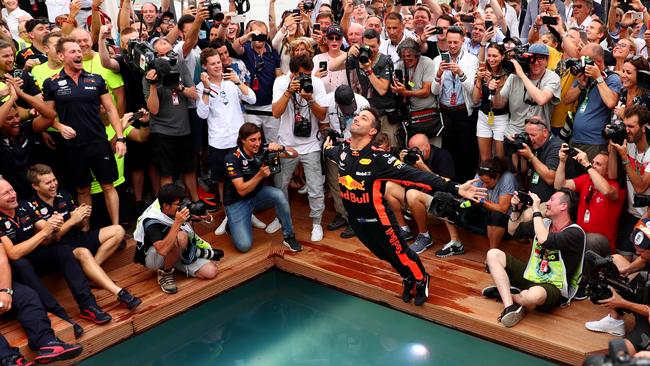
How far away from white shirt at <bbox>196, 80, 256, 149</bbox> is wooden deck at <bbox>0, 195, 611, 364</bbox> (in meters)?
0.92

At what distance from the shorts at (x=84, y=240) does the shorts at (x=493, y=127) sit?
3.17 meters

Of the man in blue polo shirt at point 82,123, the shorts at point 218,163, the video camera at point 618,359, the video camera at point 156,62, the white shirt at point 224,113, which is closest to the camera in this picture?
the video camera at point 618,359

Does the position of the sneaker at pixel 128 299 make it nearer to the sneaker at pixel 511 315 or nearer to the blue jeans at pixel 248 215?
the blue jeans at pixel 248 215

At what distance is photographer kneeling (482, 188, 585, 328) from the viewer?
4.46 m

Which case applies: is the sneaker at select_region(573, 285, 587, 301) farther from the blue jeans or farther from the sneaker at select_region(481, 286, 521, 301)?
the blue jeans

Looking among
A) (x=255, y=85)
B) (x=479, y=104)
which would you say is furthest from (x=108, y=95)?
(x=479, y=104)

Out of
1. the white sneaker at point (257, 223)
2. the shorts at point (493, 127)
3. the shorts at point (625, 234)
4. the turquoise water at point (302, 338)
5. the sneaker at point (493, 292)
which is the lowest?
the turquoise water at point (302, 338)

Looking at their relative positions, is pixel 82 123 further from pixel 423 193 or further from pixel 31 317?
pixel 423 193

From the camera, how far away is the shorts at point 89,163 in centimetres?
535

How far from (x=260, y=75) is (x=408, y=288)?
2522 millimetres

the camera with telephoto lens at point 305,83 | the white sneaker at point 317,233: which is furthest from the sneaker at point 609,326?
the camera with telephoto lens at point 305,83

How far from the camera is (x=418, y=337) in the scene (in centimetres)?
479

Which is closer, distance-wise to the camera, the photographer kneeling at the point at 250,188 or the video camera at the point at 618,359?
the video camera at the point at 618,359

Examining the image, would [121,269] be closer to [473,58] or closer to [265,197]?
[265,197]
